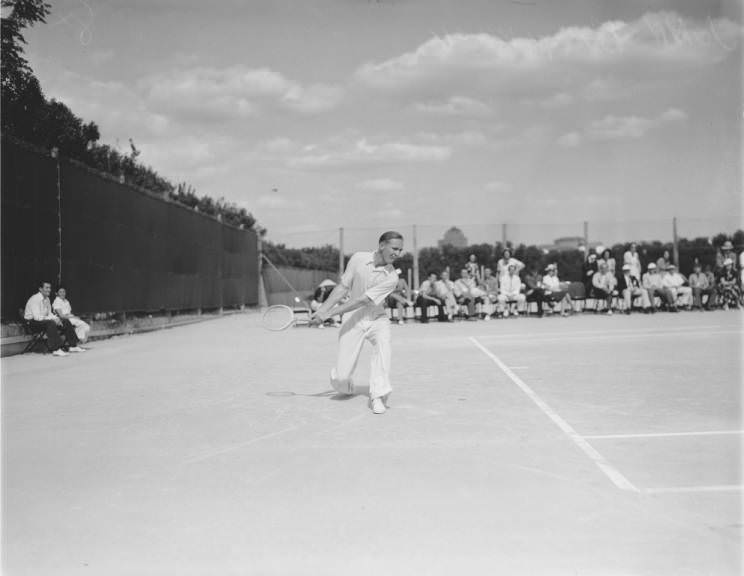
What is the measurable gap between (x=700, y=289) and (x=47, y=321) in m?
18.1

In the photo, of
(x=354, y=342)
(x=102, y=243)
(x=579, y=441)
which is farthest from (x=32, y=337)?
(x=579, y=441)

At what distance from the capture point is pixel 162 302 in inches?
879

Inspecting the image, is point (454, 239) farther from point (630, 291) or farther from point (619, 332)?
point (619, 332)

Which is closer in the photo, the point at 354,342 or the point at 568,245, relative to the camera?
the point at 354,342

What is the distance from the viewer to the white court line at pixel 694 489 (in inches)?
202

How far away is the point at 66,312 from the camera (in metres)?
15.2

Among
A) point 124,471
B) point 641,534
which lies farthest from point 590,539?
point 124,471

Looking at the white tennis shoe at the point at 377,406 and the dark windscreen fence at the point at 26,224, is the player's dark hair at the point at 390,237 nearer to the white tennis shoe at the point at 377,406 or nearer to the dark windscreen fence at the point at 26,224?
the white tennis shoe at the point at 377,406

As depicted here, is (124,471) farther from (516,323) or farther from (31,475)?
(516,323)

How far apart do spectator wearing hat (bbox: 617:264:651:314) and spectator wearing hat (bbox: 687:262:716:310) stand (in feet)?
5.53

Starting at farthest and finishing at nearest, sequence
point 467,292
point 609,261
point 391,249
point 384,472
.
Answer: point 609,261
point 467,292
point 391,249
point 384,472

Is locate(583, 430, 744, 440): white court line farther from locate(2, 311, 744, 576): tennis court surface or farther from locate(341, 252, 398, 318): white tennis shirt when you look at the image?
locate(341, 252, 398, 318): white tennis shirt

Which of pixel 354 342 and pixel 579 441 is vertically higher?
pixel 354 342

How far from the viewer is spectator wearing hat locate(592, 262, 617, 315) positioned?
2364cm
